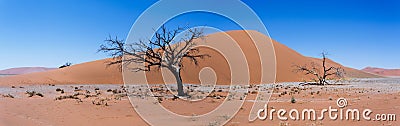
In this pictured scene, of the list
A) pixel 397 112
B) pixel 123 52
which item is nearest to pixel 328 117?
pixel 397 112

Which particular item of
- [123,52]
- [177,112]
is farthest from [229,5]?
[123,52]

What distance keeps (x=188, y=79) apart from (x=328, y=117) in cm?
4250

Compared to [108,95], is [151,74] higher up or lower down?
higher up

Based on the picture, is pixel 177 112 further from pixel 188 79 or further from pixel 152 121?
pixel 188 79

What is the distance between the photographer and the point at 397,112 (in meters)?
12.2

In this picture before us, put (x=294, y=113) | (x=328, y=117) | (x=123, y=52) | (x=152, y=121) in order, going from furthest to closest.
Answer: (x=123, y=52) < (x=294, y=113) < (x=328, y=117) < (x=152, y=121)

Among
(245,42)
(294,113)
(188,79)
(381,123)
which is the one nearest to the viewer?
(381,123)

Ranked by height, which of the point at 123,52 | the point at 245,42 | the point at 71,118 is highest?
the point at 245,42

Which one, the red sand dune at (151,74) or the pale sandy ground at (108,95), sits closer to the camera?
the pale sandy ground at (108,95)

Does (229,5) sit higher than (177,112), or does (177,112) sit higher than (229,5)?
(229,5)

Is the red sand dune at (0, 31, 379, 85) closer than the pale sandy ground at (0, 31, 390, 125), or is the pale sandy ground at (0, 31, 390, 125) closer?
the pale sandy ground at (0, 31, 390, 125)

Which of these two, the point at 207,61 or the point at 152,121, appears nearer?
the point at 152,121

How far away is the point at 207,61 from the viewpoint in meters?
60.1

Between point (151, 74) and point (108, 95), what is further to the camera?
point (151, 74)
